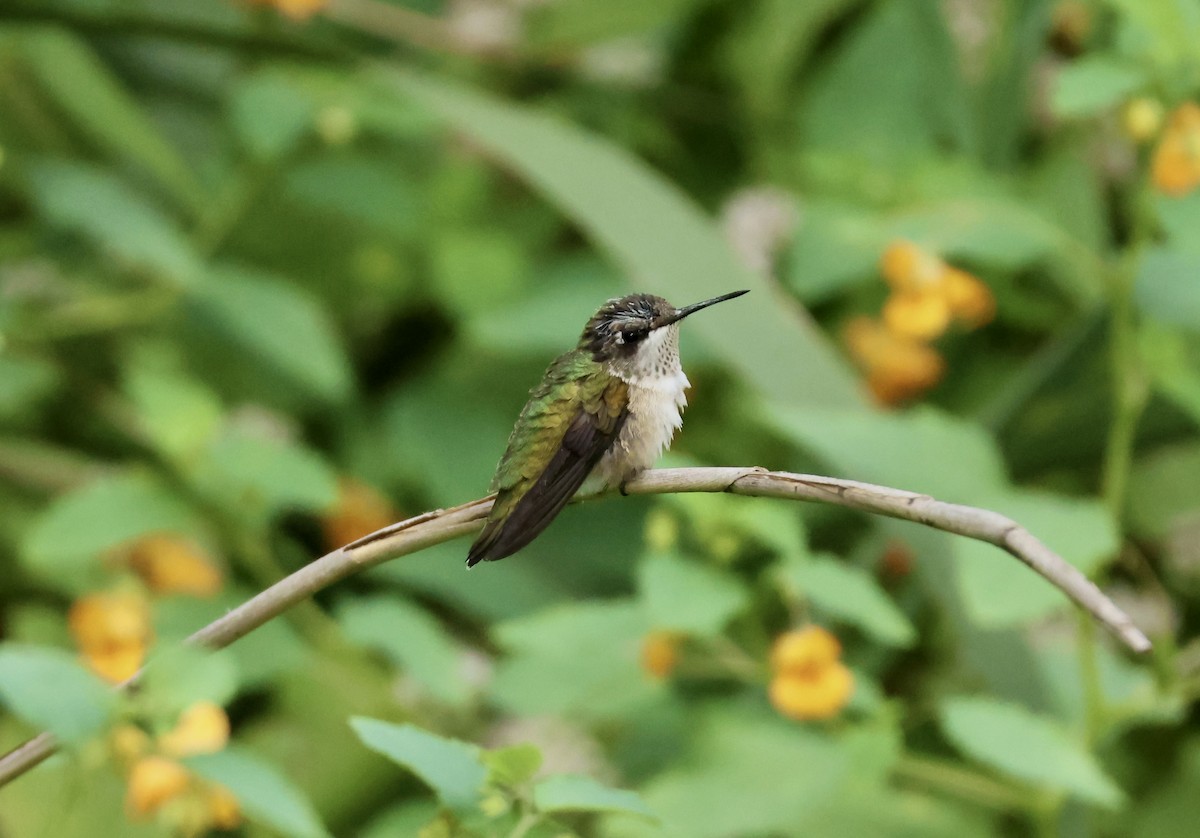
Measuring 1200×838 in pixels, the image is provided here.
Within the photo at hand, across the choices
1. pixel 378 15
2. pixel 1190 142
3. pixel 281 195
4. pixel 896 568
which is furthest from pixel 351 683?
pixel 378 15

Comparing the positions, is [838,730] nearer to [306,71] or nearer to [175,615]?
[175,615]

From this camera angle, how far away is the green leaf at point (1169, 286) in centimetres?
145

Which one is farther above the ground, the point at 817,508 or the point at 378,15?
the point at 378,15

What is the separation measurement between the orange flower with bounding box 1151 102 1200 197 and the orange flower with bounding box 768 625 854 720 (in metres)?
0.68

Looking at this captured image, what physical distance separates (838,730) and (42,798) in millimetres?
1061

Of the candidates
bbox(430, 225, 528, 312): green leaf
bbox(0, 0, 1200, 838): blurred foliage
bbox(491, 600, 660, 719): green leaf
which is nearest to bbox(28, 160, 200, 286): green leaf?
bbox(0, 0, 1200, 838): blurred foliage

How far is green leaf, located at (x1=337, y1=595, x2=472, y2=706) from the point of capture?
1519 millimetres

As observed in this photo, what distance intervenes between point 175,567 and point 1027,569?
1.23 metres

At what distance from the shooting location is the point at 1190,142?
148cm

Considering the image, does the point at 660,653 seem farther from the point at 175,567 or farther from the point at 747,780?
the point at 175,567

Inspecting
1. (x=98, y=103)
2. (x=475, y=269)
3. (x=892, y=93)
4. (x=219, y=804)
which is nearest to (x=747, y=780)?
(x=219, y=804)

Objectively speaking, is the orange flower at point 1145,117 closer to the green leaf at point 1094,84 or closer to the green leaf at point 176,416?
the green leaf at point 1094,84

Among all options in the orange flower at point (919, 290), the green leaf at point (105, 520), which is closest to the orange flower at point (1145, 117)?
the orange flower at point (919, 290)

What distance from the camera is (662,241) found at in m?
2.04
